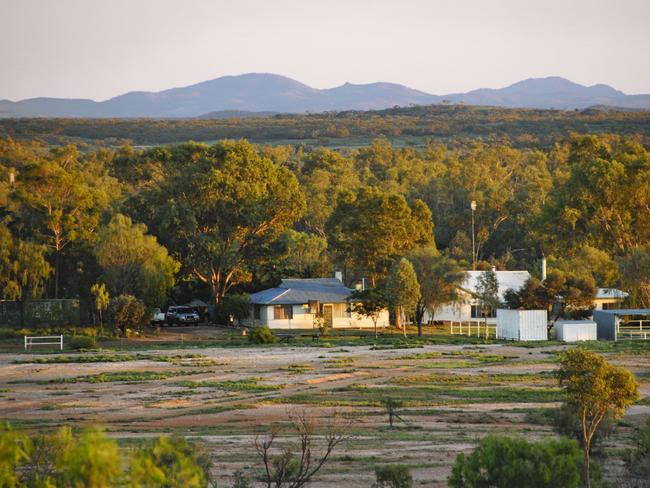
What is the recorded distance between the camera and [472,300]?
67.2 m

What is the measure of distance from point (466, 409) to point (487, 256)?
64059 mm

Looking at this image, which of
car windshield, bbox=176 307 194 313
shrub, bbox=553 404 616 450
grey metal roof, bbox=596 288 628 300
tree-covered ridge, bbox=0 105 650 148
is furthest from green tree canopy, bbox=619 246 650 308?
tree-covered ridge, bbox=0 105 650 148

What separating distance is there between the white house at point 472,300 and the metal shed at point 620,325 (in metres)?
7.15

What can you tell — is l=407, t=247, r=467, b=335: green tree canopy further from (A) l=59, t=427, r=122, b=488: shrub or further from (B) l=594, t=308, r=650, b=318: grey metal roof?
(A) l=59, t=427, r=122, b=488: shrub

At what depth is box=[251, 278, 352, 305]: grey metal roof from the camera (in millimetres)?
65125

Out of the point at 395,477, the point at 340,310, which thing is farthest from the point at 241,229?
the point at 395,477

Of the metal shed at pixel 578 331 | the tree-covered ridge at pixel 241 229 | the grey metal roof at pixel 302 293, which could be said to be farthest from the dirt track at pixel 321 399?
the grey metal roof at pixel 302 293

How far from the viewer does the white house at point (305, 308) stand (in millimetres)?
65312

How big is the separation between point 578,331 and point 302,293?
1677 centimetres

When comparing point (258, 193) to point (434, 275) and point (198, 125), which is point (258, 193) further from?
point (198, 125)

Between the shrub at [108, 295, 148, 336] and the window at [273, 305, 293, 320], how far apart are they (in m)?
9.04

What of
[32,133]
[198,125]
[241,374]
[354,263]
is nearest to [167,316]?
[354,263]

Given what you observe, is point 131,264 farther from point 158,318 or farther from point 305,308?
point 305,308

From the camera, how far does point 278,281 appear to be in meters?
72.1
